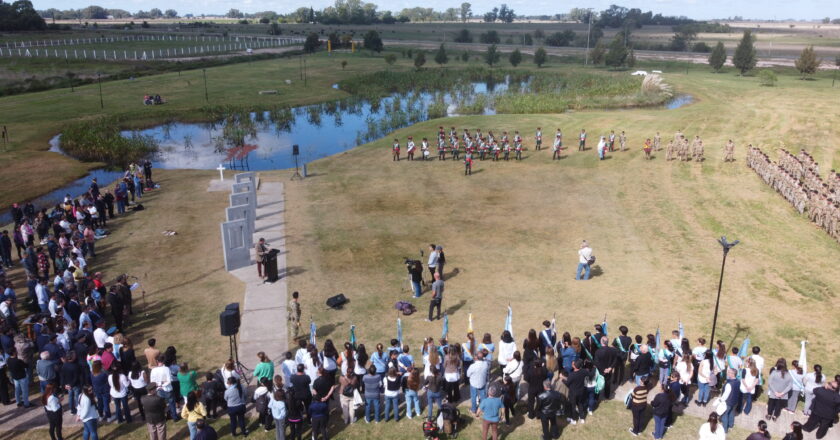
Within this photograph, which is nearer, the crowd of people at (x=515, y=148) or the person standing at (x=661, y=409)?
the person standing at (x=661, y=409)

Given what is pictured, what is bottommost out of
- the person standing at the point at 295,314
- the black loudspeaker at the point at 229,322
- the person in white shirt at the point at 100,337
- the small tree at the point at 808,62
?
the person standing at the point at 295,314

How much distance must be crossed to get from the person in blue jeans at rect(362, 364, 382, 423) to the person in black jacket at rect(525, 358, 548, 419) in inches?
123

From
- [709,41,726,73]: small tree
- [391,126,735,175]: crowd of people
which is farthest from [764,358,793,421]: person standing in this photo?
[709,41,726,73]: small tree

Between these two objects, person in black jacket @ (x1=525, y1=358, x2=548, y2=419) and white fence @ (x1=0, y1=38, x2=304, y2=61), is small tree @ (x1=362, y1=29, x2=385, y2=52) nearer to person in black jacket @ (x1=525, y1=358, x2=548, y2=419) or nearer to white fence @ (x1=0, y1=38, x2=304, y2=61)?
white fence @ (x1=0, y1=38, x2=304, y2=61)

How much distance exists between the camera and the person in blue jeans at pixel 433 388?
12234 mm

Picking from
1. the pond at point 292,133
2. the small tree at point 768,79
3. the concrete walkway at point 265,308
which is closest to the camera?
the concrete walkway at point 265,308

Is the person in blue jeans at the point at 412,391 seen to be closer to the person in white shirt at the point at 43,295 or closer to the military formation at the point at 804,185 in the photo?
the person in white shirt at the point at 43,295

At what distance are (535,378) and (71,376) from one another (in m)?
9.60

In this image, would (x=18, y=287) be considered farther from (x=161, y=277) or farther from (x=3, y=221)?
(x=3, y=221)

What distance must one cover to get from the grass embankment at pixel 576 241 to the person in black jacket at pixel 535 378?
3854mm

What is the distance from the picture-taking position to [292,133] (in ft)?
171

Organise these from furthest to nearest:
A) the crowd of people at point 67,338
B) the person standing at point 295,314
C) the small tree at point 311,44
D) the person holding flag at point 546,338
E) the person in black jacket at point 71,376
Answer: the small tree at point 311,44 < the person standing at point 295,314 < the person holding flag at point 546,338 < the person in black jacket at point 71,376 < the crowd of people at point 67,338

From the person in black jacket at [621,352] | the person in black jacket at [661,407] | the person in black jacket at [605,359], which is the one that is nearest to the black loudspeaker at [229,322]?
the person in black jacket at [605,359]

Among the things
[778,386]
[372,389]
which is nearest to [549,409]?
[372,389]
